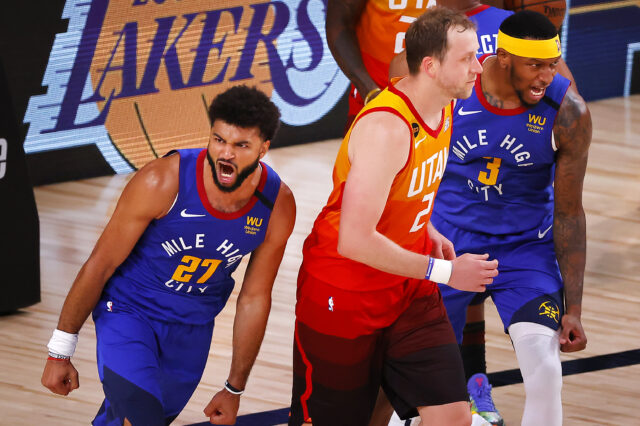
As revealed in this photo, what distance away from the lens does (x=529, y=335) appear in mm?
4184

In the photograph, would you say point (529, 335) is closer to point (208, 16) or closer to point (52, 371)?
point (52, 371)

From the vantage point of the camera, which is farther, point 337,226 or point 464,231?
point 464,231

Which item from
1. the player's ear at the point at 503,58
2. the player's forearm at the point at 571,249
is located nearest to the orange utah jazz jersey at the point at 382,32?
the player's ear at the point at 503,58

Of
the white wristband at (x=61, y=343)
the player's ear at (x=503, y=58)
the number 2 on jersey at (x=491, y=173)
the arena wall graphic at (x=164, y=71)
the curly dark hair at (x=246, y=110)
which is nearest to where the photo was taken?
the curly dark hair at (x=246, y=110)

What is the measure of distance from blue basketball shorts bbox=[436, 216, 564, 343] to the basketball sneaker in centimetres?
39

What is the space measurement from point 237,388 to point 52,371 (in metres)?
0.66

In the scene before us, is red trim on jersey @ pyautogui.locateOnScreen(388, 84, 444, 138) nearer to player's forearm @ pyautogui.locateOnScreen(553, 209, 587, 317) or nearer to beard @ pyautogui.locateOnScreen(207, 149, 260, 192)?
beard @ pyautogui.locateOnScreen(207, 149, 260, 192)

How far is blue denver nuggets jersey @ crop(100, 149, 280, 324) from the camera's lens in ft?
12.6

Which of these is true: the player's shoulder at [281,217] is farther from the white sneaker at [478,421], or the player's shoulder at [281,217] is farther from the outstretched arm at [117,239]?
the white sneaker at [478,421]

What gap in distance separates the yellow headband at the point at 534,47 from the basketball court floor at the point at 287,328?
5.58 ft

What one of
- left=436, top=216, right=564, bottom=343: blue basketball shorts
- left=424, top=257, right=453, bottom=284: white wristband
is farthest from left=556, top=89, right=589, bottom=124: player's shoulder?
left=424, top=257, right=453, bottom=284: white wristband

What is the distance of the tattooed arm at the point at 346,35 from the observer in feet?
17.7

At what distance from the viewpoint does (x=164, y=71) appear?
8484 millimetres

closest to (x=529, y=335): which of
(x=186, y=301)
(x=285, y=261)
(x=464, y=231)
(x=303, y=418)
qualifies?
(x=464, y=231)
